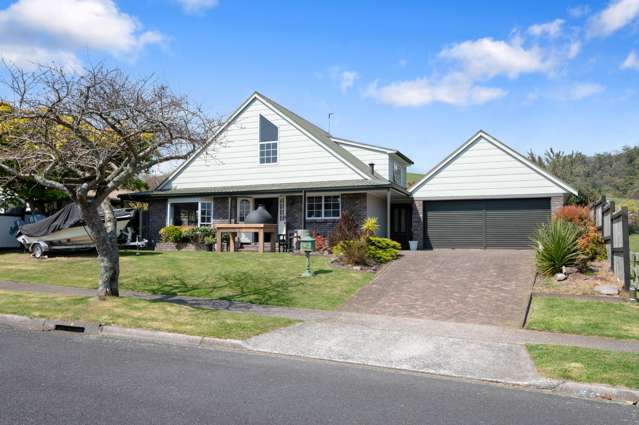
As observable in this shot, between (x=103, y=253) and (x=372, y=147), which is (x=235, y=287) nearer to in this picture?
(x=103, y=253)

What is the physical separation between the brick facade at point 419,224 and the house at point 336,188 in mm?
47

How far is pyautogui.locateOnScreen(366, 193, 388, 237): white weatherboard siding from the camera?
74.8ft

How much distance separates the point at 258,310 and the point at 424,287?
16.6 feet

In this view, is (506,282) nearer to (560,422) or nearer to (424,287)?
(424,287)

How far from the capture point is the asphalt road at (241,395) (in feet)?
16.3

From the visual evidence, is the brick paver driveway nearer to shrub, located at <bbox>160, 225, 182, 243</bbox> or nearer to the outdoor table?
the outdoor table

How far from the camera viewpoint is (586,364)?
23.4ft

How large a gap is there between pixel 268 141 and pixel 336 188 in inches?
190

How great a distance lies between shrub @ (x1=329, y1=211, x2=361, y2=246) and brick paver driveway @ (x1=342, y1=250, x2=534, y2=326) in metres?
3.40

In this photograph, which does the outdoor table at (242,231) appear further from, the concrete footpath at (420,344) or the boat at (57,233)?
the concrete footpath at (420,344)

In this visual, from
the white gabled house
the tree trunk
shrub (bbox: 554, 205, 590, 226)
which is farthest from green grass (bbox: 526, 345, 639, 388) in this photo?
the white gabled house

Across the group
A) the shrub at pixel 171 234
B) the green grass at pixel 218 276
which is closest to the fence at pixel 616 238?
the green grass at pixel 218 276

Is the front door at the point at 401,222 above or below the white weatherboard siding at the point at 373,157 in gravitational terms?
below

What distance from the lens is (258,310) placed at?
11.5m
